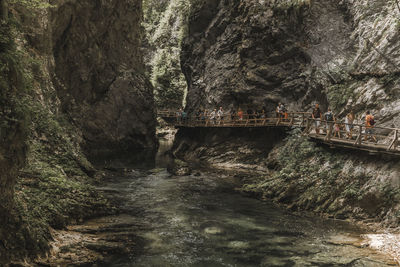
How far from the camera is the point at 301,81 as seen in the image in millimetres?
28625

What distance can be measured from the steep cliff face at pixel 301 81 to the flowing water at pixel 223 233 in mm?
1981

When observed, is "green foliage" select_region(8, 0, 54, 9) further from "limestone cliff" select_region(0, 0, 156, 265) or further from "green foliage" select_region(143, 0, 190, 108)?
"green foliage" select_region(143, 0, 190, 108)

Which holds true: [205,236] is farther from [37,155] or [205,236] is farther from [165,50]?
[165,50]

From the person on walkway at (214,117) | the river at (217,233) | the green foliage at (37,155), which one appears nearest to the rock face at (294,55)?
the person on walkway at (214,117)

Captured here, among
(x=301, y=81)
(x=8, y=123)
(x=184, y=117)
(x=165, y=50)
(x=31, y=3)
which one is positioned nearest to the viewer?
(x=8, y=123)

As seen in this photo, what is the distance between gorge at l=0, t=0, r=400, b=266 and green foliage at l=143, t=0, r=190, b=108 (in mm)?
15130

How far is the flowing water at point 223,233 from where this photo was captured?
9.33m

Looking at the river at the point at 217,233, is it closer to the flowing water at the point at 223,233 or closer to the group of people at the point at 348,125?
the flowing water at the point at 223,233

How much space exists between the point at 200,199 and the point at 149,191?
3.03 m

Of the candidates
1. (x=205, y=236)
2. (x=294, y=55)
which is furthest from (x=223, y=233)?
(x=294, y=55)

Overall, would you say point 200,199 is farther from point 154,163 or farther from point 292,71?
point 292,71

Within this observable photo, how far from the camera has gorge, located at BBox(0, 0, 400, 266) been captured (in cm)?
897

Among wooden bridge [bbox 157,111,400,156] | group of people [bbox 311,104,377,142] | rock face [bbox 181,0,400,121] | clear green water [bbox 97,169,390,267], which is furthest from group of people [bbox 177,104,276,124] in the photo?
clear green water [bbox 97,169,390,267]

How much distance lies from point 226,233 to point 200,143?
78.5ft
